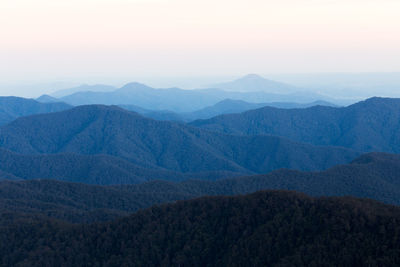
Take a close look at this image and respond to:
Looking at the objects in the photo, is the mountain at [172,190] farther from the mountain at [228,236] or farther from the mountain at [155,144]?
the mountain at [155,144]

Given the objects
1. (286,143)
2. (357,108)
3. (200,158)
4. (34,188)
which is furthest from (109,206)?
(357,108)

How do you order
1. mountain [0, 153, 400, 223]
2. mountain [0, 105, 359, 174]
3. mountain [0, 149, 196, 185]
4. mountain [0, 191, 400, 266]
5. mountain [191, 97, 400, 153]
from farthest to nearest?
mountain [191, 97, 400, 153], mountain [0, 105, 359, 174], mountain [0, 149, 196, 185], mountain [0, 153, 400, 223], mountain [0, 191, 400, 266]

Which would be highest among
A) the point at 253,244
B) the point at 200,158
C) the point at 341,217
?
the point at 341,217

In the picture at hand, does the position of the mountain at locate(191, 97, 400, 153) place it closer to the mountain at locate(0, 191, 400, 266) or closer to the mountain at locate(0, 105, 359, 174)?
the mountain at locate(0, 105, 359, 174)

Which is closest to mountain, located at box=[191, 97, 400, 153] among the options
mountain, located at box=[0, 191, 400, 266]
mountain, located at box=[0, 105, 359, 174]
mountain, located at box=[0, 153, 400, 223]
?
mountain, located at box=[0, 105, 359, 174]

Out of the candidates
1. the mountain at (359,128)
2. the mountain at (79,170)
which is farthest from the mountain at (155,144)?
the mountain at (359,128)

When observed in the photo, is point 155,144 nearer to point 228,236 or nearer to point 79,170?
point 79,170

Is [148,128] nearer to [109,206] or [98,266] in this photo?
[109,206]
